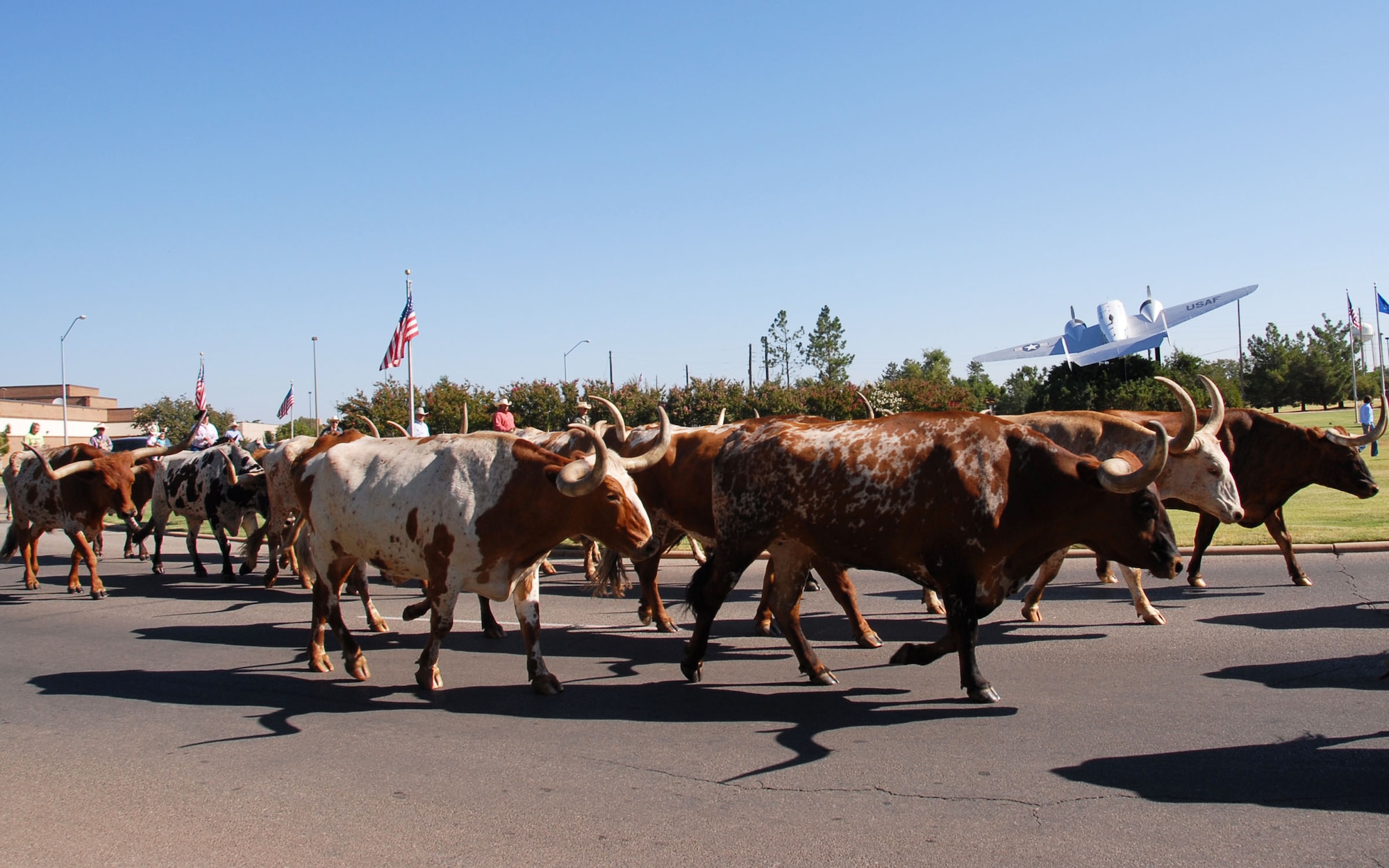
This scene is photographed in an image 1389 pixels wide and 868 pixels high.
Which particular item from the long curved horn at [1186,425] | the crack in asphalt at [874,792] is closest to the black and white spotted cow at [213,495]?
the crack in asphalt at [874,792]

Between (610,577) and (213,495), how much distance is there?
645 cm

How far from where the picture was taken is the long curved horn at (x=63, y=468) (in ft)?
41.8

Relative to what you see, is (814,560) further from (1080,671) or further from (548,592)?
(548,592)

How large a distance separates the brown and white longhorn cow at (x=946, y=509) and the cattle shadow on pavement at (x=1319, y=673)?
108 cm

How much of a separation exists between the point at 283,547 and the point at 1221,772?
11298 millimetres

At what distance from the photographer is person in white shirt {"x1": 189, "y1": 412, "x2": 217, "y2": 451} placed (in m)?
16.4

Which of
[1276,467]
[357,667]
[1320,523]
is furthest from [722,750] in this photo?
[1320,523]

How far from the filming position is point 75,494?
1314 centimetres

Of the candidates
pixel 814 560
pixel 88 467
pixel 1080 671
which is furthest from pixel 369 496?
pixel 88 467

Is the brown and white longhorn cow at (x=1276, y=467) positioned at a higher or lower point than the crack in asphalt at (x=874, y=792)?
higher

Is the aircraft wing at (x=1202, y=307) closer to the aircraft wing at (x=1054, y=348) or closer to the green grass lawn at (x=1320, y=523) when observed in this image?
the aircraft wing at (x=1054, y=348)

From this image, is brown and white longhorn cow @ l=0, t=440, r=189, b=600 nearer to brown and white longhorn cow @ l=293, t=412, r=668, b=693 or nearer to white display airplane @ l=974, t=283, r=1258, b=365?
brown and white longhorn cow @ l=293, t=412, r=668, b=693

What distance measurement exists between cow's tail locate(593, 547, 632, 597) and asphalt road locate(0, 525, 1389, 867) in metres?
1.62

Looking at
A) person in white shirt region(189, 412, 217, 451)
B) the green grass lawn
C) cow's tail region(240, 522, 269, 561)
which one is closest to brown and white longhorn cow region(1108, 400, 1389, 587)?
the green grass lawn
